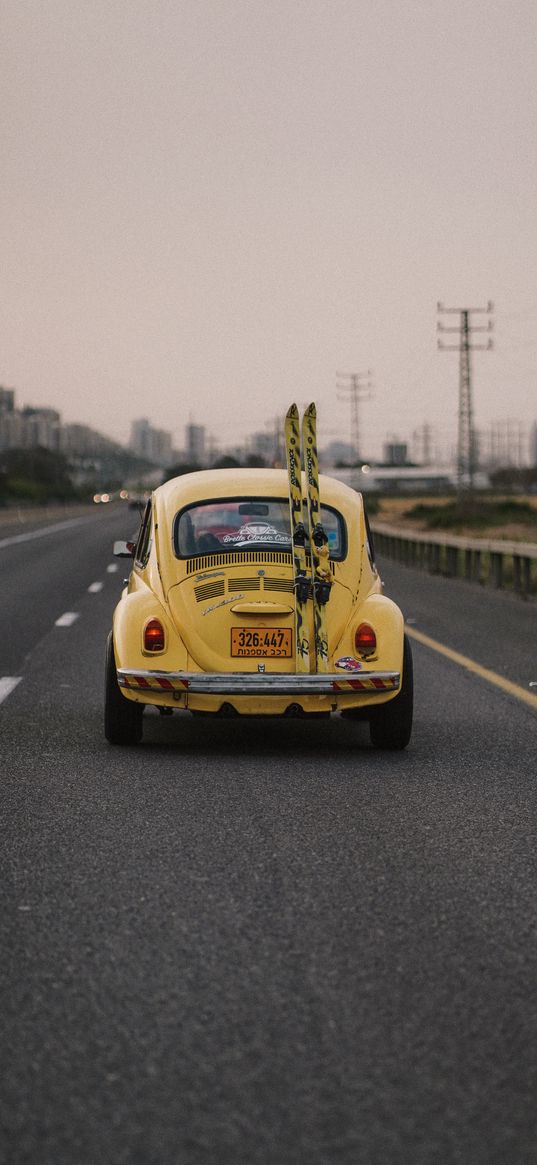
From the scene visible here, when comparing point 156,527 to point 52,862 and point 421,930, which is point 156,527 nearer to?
point 52,862

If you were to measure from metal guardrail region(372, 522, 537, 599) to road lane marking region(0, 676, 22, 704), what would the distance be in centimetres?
1080

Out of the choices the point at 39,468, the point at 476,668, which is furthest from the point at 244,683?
the point at 39,468

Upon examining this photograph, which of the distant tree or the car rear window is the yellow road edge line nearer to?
the car rear window

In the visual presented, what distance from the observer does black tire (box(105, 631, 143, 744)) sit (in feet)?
28.7

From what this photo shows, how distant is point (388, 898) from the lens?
17.8 ft

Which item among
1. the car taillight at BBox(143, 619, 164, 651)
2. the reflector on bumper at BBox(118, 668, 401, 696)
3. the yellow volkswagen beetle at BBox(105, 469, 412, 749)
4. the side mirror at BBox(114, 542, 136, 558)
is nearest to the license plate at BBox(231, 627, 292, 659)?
the yellow volkswagen beetle at BBox(105, 469, 412, 749)

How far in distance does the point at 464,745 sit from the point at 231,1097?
550 centimetres

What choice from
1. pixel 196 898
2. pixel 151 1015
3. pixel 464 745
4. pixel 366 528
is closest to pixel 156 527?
pixel 366 528

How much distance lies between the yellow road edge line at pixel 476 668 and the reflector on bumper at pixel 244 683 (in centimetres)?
239

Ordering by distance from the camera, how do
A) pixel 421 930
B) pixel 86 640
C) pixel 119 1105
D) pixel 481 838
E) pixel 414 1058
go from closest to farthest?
1. pixel 119 1105
2. pixel 414 1058
3. pixel 421 930
4. pixel 481 838
5. pixel 86 640

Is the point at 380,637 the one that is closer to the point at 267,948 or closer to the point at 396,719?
the point at 396,719

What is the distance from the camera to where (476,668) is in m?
13.0

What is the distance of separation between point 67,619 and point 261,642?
950cm

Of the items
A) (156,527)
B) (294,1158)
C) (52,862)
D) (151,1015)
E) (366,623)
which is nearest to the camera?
(294,1158)
